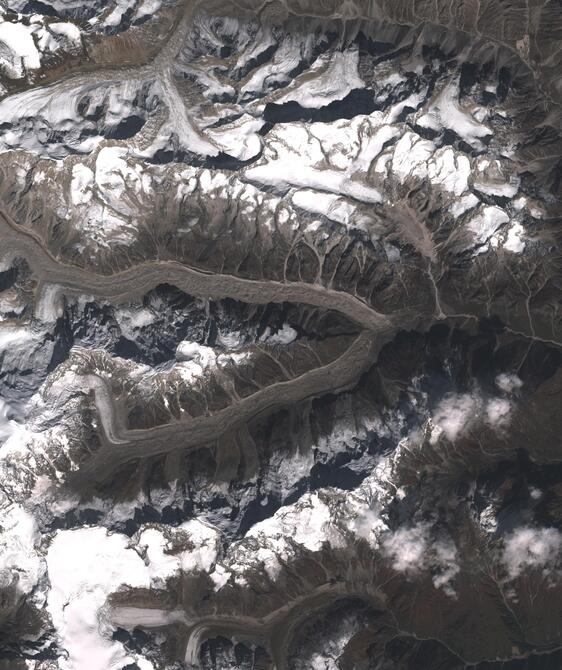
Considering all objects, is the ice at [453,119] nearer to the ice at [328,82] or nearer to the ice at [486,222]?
the ice at [486,222]

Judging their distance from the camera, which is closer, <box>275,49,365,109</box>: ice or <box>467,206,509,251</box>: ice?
<box>467,206,509,251</box>: ice

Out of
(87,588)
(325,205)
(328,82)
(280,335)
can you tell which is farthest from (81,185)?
(87,588)

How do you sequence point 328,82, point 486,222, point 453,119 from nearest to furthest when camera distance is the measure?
point 486,222
point 453,119
point 328,82

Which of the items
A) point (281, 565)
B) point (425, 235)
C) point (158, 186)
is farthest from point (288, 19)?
point (281, 565)

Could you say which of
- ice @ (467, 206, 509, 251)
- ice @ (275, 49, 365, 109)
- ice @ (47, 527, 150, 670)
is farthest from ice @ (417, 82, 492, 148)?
ice @ (47, 527, 150, 670)

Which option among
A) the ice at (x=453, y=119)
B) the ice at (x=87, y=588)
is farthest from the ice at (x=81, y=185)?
the ice at (x=453, y=119)

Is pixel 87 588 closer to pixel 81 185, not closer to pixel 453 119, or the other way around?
pixel 81 185

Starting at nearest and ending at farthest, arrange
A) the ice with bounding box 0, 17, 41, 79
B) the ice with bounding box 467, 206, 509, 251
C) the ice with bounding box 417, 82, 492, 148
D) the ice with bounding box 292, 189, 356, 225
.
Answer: the ice with bounding box 467, 206, 509, 251 < the ice with bounding box 292, 189, 356, 225 < the ice with bounding box 417, 82, 492, 148 < the ice with bounding box 0, 17, 41, 79

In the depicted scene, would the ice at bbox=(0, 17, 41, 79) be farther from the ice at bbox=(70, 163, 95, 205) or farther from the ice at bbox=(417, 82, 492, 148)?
the ice at bbox=(417, 82, 492, 148)

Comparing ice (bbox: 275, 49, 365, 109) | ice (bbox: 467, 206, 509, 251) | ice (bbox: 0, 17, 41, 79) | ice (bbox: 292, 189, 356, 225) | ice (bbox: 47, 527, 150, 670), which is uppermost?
ice (bbox: 0, 17, 41, 79)
